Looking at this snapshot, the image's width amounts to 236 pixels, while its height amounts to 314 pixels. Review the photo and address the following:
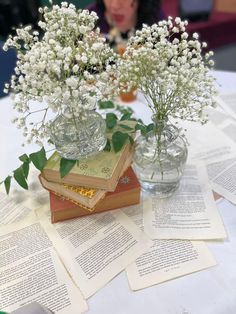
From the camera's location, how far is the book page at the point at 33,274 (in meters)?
0.74

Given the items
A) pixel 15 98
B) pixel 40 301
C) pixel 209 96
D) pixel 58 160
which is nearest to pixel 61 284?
pixel 40 301

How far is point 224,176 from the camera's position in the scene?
1036 millimetres

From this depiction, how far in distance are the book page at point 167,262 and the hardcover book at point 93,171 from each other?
0.18 metres

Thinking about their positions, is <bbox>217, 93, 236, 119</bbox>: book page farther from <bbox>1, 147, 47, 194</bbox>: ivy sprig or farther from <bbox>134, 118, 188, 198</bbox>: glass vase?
<bbox>1, 147, 47, 194</bbox>: ivy sprig

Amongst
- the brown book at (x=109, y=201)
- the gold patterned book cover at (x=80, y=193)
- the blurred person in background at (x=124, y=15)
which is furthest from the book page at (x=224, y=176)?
the blurred person in background at (x=124, y=15)

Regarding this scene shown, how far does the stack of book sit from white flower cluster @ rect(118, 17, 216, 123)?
0.64 feet

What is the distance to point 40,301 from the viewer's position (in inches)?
29.4

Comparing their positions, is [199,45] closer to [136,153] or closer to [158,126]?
[158,126]

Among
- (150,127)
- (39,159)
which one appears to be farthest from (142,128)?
(39,159)

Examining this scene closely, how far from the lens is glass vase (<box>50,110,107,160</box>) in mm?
873

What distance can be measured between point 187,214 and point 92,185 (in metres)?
0.26

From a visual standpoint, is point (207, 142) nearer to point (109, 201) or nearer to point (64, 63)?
point (109, 201)

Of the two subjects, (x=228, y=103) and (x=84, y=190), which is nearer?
(x=84, y=190)

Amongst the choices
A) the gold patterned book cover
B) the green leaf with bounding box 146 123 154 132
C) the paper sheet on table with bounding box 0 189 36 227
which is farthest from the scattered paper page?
the green leaf with bounding box 146 123 154 132
